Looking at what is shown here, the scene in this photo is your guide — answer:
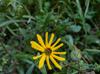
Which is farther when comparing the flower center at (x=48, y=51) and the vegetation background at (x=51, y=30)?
the vegetation background at (x=51, y=30)

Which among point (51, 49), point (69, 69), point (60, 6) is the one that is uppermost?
point (60, 6)

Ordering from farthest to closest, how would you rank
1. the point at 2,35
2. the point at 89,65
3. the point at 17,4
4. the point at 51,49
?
the point at 17,4 < the point at 2,35 < the point at 89,65 < the point at 51,49

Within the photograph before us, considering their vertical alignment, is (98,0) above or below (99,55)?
above

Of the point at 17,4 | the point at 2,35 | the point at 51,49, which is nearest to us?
the point at 51,49

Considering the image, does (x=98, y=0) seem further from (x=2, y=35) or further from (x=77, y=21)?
(x=2, y=35)

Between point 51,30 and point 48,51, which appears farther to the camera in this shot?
point 51,30

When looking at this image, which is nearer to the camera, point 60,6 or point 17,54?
point 17,54

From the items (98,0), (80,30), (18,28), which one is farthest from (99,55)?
(18,28)

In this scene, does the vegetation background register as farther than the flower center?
Yes
